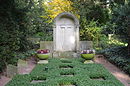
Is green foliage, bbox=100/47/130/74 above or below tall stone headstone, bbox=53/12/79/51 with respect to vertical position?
below

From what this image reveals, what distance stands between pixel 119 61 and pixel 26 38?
5114 mm

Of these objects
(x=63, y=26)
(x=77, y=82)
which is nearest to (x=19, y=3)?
(x=63, y=26)

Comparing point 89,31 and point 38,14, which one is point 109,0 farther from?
point 38,14

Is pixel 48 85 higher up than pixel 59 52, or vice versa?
pixel 59 52

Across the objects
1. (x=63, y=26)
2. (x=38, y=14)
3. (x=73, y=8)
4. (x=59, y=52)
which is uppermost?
(x=73, y=8)

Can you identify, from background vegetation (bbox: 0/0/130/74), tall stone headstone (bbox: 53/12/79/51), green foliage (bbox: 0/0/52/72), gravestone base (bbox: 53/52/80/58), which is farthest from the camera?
tall stone headstone (bbox: 53/12/79/51)

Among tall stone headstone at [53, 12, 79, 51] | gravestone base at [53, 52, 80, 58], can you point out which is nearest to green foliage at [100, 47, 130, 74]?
gravestone base at [53, 52, 80, 58]

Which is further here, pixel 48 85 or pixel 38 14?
pixel 38 14

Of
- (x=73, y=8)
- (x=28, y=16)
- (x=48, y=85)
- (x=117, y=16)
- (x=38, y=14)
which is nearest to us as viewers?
(x=48, y=85)

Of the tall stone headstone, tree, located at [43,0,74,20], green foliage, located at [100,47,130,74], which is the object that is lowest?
green foliage, located at [100,47,130,74]

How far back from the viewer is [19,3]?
7133mm

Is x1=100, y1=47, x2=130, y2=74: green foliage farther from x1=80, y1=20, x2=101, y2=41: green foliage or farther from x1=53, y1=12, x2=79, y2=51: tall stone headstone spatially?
x1=80, y1=20, x2=101, y2=41: green foliage

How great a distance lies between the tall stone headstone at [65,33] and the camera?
8.89 metres

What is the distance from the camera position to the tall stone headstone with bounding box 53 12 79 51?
889 centimetres
